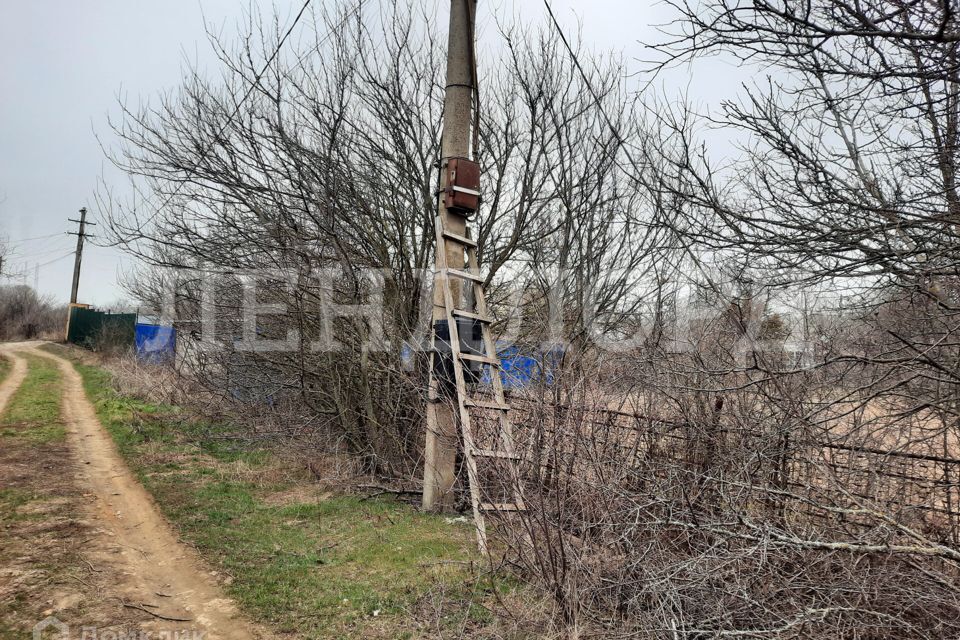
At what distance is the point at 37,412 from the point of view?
41.0 ft

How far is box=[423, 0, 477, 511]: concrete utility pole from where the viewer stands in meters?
6.62

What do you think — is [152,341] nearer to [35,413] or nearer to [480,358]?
[35,413]

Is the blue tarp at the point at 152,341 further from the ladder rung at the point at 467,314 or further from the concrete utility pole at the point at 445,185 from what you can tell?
the ladder rung at the point at 467,314

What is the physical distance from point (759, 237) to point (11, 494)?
7610 mm

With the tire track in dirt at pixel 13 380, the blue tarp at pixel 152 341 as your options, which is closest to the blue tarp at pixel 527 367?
the tire track in dirt at pixel 13 380

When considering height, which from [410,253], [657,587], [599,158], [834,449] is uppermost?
[599,158]

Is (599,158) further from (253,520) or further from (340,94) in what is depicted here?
(253,520)

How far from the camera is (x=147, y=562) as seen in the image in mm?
5055

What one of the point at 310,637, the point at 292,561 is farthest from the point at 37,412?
the point at 310,637

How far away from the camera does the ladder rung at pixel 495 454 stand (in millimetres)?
4449

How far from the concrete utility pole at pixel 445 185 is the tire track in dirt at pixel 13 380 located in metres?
10.6

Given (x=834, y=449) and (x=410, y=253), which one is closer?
(x=834, y=449)

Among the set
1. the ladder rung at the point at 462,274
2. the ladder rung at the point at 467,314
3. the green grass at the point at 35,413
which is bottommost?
the green grass at the point at 35,413

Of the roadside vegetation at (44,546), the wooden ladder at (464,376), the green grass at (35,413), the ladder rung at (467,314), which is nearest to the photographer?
the roadside vegetation at (44,546)
